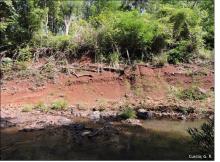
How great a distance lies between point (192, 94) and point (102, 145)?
6.89 meters

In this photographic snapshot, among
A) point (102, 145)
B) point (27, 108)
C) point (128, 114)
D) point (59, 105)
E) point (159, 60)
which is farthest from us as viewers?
point (159, 60)

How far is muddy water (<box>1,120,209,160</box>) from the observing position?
30.1 feet

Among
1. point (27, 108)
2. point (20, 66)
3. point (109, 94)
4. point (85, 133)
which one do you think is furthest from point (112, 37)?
point (85, 133)

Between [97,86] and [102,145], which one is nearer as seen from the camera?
[102,145]

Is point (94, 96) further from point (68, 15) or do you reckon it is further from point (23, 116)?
point (68, 15)

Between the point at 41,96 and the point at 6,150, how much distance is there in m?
6.05

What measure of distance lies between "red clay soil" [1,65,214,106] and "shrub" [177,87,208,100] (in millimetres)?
812

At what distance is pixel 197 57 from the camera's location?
18484mm

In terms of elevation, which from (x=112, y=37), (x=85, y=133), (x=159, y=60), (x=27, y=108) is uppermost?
(x=112, y=37)

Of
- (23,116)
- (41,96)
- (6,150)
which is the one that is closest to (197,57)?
(41,96)

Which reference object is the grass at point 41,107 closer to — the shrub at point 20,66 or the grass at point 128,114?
the grass at point 128,114

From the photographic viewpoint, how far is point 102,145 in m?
10.1

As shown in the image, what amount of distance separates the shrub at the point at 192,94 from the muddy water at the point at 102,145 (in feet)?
11.2

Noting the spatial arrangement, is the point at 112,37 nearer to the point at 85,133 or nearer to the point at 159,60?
the point at 159,60
